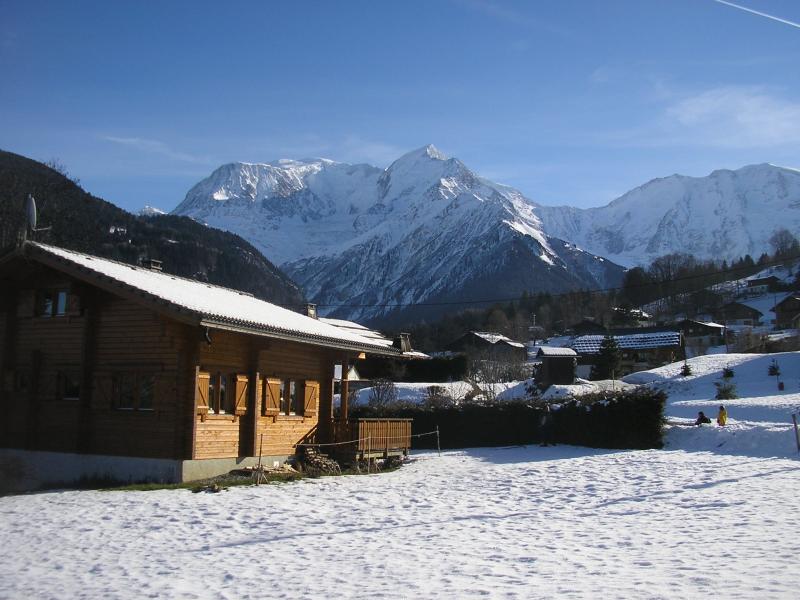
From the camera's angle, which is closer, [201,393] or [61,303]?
[201,393]

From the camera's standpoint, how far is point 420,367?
73.9 m

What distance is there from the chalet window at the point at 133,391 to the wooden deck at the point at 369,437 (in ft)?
23.1

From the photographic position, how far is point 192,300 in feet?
65.3

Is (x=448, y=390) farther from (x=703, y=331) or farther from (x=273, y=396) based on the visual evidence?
(x=703, y=331)

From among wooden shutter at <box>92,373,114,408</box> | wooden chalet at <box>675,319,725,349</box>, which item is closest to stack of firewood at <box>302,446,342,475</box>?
wooden shutter at <box>92,373,114,408</box>

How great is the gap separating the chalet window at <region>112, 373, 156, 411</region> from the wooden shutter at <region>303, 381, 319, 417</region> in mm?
5787

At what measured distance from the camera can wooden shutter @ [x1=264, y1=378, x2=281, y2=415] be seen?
2212 centimetres

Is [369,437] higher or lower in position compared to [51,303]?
lower

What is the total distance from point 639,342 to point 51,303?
6971 centimetres

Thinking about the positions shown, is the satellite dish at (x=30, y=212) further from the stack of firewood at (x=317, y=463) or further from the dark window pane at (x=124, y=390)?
the stack of firewood at (x=317, y=463)

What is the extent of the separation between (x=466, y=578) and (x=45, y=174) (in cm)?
8216

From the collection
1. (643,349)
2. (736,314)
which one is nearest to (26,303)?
(643,349)

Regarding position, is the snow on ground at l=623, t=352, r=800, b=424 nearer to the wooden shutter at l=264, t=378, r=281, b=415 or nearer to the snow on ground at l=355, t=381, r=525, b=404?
the snow on ground at l=355, t=381, r=525, b=404

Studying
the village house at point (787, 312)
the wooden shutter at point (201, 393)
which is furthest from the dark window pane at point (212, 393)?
Result: the village house at point (787, 312)
